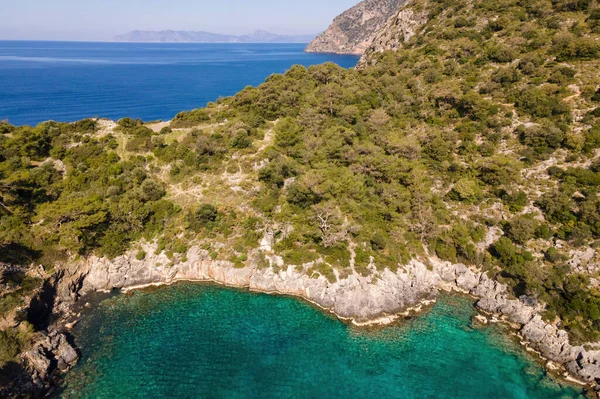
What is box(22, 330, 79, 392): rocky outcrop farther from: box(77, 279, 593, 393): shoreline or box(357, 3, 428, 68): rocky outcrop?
box(357, 3, 428, 68): rocky outcrop

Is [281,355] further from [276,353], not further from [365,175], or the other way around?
[365,175]

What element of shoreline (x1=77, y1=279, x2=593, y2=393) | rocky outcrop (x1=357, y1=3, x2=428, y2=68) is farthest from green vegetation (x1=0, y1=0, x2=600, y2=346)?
rocky outcrop (x1=357, y1=3, x2=428, y2=68)

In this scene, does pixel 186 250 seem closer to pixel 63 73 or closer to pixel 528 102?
pixel 528 102

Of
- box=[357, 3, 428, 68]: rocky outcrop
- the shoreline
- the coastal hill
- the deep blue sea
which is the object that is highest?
box=[357, 3, 428, 68]: rocky outcrop

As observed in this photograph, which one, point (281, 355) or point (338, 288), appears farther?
point (338, 288)

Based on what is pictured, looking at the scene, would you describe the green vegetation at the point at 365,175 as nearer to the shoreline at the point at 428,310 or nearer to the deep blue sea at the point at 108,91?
the shoreline at the point at 428,310

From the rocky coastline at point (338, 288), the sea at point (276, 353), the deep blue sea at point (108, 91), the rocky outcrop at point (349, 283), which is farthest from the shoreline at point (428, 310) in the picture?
the deep blue sea at point (108, 91)

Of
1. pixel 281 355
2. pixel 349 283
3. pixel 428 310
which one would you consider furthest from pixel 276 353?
pixel 428 310
